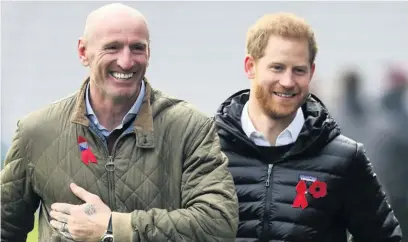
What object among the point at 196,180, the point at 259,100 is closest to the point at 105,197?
the point at 196,180

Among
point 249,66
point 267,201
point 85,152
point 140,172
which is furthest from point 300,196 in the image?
point 85,152

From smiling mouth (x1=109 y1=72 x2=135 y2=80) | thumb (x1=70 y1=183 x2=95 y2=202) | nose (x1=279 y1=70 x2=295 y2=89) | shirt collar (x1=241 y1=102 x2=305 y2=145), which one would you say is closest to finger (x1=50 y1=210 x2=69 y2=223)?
thumb (x1=70 y1=183 x2=95 y2=202)

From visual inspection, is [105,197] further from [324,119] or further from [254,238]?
[324,119]

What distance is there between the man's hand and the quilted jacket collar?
11.6 inches

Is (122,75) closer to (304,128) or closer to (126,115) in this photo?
(126,115)

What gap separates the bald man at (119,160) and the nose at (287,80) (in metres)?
0.76

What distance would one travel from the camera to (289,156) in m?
5.61

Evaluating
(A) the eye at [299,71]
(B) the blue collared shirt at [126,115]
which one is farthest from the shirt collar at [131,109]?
(A) the eye at [299,71]

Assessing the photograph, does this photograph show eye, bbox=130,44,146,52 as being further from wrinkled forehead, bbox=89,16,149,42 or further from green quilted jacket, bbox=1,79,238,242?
green quilted jacket, bbox=1,79,238,242

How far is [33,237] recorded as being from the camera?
538 centimetres

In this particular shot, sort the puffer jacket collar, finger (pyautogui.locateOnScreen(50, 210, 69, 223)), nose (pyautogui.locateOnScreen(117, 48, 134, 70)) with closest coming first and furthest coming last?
nose (pyautogui.locateOnScreen(117, 48, 134, 70)) → finger (pyautogui.locateOnScreen(50, 210, 69, 223)) → the puffer jacket collar

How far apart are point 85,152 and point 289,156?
1.24 m

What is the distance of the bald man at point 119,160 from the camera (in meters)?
4.71

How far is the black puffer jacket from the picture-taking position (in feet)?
18.2
